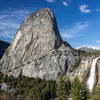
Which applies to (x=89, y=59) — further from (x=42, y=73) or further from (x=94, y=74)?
(x=42, y=73)

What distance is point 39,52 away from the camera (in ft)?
370

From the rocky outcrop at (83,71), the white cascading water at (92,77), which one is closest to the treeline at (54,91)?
the white cascading water at (92,77)

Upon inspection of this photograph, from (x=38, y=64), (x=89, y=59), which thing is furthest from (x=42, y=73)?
(x=89, y=59)

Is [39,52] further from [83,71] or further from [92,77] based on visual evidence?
[92,77]

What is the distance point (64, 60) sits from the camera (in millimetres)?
100000

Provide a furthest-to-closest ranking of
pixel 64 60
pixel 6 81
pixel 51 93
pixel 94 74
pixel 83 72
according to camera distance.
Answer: pixel 64 60, pixel 6 81, pixel 83 72, pixel 94 74, pixel 51 93

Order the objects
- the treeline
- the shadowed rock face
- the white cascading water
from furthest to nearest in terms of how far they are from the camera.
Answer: the shadowed rock face → the white cascading water → the treeline

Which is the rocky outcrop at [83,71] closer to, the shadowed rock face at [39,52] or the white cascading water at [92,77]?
the white cascading water at [92,77]

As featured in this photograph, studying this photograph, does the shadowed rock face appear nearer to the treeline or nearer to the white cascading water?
the treeline

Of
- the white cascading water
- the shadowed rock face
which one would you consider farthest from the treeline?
the shadowed rock face


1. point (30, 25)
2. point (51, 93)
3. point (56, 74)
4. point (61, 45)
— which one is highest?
point (30, 25)

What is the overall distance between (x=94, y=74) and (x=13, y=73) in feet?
213

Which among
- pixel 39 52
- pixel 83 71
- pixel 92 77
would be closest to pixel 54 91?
pixel 92 77

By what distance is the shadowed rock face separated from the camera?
101 metres
